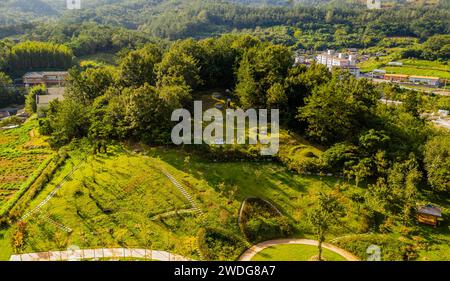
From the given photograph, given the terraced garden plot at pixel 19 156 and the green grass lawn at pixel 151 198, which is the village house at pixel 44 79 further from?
the green grass lawn at pixel 151 198

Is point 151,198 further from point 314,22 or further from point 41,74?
point 314,22

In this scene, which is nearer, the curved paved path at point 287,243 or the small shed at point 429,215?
the curved paved path at point 287,243

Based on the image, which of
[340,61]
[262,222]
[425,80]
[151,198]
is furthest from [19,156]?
[425,80]

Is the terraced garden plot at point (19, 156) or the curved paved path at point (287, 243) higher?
the terraced garden plot at point (19, 156)

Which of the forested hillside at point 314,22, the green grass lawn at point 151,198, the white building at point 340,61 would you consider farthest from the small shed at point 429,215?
the forested hillside at point 314,22

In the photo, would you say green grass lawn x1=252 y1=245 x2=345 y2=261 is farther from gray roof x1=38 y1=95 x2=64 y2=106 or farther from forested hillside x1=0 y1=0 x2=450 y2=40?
forested hillside x1=0 y1=0 x2=450 y2=40

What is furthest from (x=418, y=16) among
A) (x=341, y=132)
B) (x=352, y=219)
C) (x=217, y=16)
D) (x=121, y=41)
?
(x=352, y=219)
